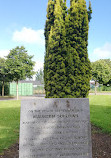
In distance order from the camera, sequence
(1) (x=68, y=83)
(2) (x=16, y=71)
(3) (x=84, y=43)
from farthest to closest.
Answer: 1. (2) (x=16, y=71)
2. (3) (x=84, y=43)
3. (1) (x=68, y=83)

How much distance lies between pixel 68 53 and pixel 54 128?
3.78 meters

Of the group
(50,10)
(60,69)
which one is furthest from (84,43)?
(50,10)

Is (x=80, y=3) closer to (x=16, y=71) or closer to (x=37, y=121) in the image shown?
(x=37, y=121)

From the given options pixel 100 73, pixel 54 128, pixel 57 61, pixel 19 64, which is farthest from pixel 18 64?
pixel 54 128

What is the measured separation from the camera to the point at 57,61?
21.6ft

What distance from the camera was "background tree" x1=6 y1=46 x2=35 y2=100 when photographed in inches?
840

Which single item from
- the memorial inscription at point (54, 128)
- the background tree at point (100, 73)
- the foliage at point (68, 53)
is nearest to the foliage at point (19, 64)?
the background tree at point (100, 73)

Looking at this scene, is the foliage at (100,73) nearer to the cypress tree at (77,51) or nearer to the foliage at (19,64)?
the foliage at (19,64)

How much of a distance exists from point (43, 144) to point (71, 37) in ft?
14.9

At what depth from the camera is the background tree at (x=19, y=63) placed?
21.3m

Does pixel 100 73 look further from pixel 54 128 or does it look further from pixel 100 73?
pixel 54 128

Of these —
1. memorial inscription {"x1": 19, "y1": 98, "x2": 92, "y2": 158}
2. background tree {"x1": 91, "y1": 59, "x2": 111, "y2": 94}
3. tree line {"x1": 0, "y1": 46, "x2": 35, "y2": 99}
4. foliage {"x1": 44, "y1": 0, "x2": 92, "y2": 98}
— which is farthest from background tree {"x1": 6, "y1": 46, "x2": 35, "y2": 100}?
memorial inscription {"x1": 19, "y1": 98, "x2": 92, "y2": 158}

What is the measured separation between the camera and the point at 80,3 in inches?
285

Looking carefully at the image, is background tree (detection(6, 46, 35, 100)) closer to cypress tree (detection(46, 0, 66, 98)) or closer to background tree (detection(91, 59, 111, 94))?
background tree (detection(91, 59, 111, 94))
